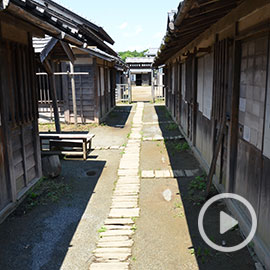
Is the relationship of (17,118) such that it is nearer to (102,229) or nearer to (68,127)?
(102,229)

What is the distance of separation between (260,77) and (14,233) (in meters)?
3.84

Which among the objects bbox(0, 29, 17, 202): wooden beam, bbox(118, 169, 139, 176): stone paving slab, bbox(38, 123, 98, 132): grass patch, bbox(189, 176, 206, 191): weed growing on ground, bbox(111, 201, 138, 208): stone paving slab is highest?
bbox(0, 29, 17, 202): wooden beam

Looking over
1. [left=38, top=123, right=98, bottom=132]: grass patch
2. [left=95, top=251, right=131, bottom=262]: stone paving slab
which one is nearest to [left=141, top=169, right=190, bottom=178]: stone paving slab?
[left=95, top=251, right=131, bottom=262]: stone paving slab

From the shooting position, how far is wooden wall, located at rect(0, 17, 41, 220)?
14.7 feet

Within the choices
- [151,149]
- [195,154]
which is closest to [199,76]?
[195,154]

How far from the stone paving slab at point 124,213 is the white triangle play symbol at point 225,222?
1282 millimetres

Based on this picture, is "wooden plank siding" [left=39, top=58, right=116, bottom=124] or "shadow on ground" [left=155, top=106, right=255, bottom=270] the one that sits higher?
"wooden plank siding" [left=39, top=58, right=116, bottom=124]

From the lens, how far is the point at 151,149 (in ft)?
29.1

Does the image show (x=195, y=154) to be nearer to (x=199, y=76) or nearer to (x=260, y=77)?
(x=199, y=76)

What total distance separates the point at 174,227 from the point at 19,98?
11.2 feet

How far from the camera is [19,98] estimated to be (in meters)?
5.08

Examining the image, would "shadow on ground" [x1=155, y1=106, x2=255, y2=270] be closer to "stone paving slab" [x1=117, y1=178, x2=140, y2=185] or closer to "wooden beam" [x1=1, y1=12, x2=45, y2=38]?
"stone paving slab" [x1=117, y1=178, x2=140, y2=185]

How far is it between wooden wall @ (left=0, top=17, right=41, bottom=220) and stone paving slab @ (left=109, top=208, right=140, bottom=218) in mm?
1635
